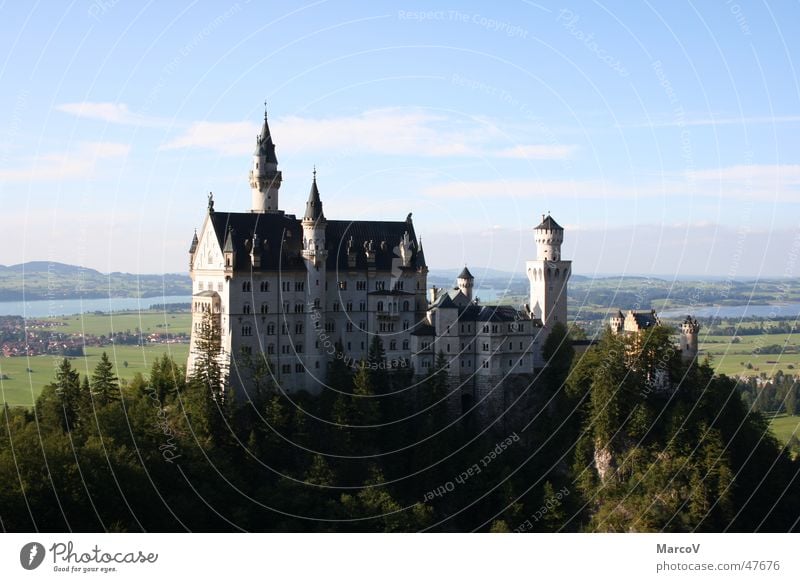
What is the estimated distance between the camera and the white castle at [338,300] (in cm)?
8750

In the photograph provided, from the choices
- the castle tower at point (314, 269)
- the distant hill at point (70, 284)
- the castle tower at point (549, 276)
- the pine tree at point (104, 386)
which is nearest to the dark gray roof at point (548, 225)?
the castle tower at point (549, 276)

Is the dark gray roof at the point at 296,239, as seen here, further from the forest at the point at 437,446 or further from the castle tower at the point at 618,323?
the castle tower at the point at 618,323

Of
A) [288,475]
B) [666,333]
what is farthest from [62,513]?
[666,333]

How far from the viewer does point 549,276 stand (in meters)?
97.9

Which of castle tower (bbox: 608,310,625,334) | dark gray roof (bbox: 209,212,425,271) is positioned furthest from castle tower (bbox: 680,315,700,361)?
dark gray roof (bbox: 209,212,425,271)

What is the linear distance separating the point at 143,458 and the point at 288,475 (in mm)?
11045

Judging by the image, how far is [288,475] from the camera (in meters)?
83.4

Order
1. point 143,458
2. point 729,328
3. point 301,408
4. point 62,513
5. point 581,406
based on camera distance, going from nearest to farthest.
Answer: point 62,513, point 143,458, point 301,408, point 581,406, point 729,328

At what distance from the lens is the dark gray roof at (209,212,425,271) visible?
8812cm

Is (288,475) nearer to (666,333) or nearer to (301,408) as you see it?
(301,408)

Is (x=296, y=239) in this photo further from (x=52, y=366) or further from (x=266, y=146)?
(x=52, y=366)

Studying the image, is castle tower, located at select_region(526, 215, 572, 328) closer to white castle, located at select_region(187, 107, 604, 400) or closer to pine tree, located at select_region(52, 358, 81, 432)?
white castle, located at select_region(187, 107, 604, 400)

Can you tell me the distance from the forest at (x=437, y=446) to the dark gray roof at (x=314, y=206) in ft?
40.0

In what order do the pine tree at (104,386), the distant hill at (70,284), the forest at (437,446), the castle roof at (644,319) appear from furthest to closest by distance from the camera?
the distant hill at (70,284), the castle roof at (644,319), the pine tree at (104,386), the forest at (437,446)
